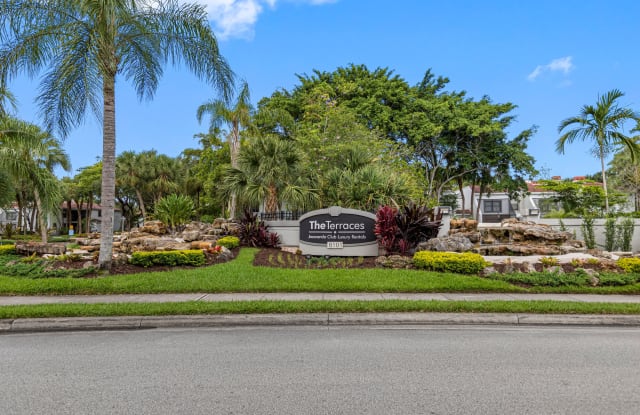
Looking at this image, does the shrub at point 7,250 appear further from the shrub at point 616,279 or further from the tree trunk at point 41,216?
the shrub at point 616,279

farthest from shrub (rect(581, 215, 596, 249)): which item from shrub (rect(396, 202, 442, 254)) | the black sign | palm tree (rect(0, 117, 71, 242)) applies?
palm tree (rect(0, 117, 71, 242))

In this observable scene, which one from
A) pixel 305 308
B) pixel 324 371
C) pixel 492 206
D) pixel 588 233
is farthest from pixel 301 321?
pixel 492 206

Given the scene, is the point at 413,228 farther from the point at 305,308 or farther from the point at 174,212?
the point at 174,212

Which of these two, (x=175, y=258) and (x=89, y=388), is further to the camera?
(x=175, y=258)

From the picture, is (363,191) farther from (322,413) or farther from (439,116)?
(439,116)

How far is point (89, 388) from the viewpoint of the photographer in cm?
400

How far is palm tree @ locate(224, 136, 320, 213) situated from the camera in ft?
56.2

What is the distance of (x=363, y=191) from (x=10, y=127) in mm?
12973

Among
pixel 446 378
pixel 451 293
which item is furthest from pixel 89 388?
pixel 451 293

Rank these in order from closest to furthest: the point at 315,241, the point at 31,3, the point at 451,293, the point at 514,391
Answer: the point at 514,391 → the point at 451,293 → the point at 31,3 → the point at 315,241

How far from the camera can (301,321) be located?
6695 mm

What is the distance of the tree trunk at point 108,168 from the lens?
10398 millimetres

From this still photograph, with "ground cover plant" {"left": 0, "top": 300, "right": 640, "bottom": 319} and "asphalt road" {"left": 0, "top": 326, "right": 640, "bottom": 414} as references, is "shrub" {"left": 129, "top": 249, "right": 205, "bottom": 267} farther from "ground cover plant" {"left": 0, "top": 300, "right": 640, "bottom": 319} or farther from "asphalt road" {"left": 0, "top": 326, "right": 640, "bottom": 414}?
"asphalt road" {"left": 0, "top": 326, "right": 640, "bottom": 414}

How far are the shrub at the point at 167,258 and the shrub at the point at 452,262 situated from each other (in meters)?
6.51
